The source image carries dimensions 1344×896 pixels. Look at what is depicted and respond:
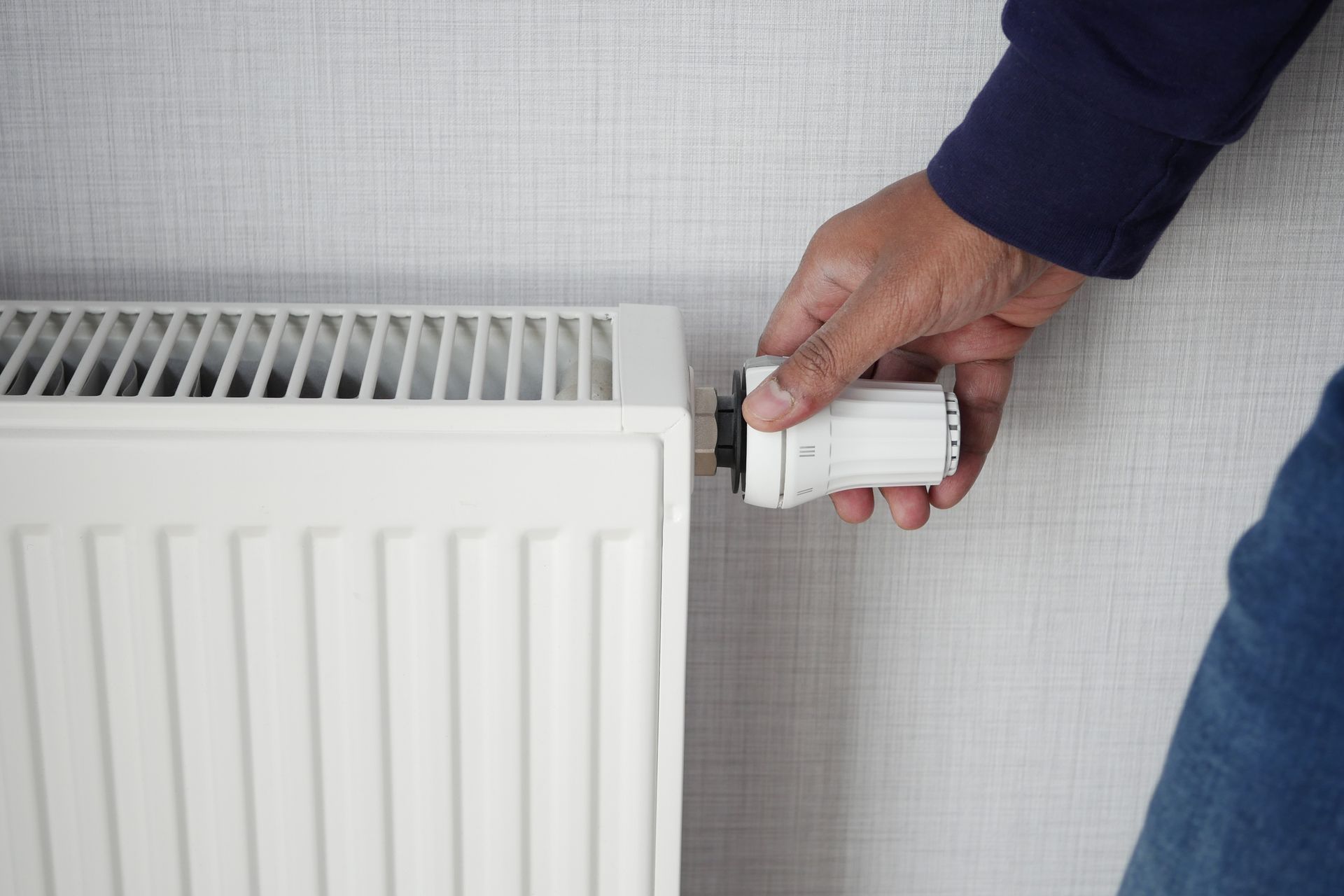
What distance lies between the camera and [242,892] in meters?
0.55

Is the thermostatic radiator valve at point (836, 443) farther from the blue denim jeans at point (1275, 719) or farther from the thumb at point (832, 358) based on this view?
the blue denim jeans at point (1275, 719)

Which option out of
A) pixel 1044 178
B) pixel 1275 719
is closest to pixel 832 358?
pixel 1044 178

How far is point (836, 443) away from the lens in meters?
0.51

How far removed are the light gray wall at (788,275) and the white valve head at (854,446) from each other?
0.14 meters

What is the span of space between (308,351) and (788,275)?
27cm

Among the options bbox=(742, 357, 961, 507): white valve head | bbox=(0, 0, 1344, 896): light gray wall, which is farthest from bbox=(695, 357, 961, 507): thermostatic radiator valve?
bbox=(0, 0, 1344, 896): light gray wall

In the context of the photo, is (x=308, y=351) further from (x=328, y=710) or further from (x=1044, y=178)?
(x=1044, y=178)

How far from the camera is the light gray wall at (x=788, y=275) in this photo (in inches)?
23.5

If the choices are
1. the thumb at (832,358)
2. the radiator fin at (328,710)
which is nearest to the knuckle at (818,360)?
the thumb at (832,358)

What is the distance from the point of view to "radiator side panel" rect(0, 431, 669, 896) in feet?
1.58

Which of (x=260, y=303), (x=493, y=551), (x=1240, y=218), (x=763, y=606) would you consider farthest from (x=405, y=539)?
(x=1240, y=218)

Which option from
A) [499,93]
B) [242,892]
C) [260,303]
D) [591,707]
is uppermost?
[499,93]

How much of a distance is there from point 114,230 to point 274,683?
0.91ft

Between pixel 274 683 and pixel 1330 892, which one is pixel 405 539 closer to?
pixel 274 683
